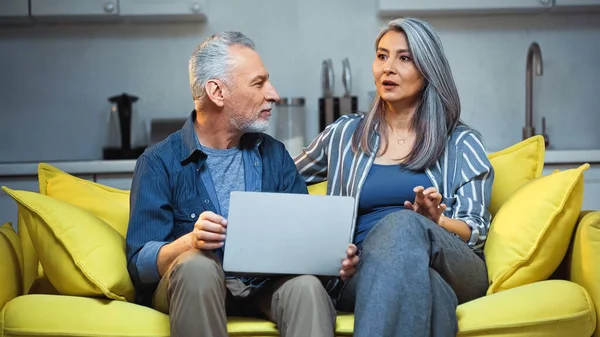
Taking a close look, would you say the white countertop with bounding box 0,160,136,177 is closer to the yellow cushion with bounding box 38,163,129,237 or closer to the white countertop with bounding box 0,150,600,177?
the white countertop with bounding box 0,150,600,177

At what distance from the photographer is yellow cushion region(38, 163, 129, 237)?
256 cm

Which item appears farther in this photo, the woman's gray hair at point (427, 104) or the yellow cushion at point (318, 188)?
the yellow cushion at point (318, 188)

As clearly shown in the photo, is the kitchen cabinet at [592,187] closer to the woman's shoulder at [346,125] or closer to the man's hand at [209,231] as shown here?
the woman's shoulder at [346,125]

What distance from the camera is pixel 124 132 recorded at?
403 cm

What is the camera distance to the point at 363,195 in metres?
2.53

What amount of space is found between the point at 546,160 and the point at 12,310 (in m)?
2.36

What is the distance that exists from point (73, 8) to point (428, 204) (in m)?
2.26

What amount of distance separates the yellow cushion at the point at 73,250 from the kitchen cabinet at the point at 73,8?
1838 mm

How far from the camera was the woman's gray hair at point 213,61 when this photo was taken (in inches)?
94.3

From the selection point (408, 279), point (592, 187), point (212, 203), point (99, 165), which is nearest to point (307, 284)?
point (408, 279)

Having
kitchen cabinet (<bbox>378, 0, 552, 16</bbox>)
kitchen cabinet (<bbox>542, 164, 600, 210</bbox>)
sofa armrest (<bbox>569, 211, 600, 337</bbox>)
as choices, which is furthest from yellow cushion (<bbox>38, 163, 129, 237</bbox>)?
kitchen cabinet (<bbox>542, 164, 600, 210</bbox>)

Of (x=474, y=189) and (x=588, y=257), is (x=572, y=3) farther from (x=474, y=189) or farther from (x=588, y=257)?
(x=588, y=257)

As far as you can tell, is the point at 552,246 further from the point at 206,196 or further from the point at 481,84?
the point at 481,84

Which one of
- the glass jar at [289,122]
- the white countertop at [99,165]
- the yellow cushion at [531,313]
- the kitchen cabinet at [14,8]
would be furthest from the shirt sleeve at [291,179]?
the kitchen cabinet at [14,8]
